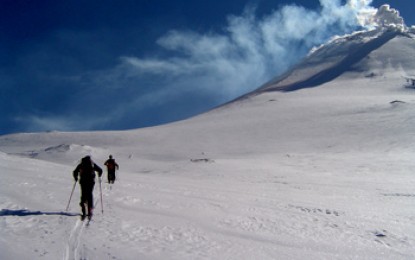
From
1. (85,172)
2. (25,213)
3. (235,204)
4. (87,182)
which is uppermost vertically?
(85,172)

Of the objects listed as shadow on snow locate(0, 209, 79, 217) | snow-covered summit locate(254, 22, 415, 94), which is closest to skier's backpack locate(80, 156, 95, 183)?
shadow on snow locate(0, 209, 79, 217)

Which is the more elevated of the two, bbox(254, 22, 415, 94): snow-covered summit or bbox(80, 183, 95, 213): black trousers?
bbox(254, 22, 415, 94): snow-covered summit

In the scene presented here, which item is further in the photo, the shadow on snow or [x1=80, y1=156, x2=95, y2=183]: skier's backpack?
[x1=80, y1=156, x2=95, y2=183]: skier's backpack

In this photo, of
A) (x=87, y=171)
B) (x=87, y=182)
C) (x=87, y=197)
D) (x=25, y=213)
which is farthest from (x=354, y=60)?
(x=25, y=213)

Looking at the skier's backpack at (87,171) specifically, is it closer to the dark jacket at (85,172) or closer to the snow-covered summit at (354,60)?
the dark jacket at (85,172)

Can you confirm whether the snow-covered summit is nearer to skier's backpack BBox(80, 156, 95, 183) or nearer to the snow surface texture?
the snow surface texture

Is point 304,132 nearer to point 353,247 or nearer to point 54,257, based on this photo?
point 353,247

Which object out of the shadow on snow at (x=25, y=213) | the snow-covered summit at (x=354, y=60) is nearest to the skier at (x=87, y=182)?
the shadow on snow at (x=25, y=213)

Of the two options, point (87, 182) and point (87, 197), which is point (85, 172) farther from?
point (87, 197)

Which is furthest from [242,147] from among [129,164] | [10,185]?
[10,185]

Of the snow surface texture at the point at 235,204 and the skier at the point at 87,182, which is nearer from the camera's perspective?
the snow surface texture at the point at 235,204

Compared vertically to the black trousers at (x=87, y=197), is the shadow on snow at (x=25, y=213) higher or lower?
lower

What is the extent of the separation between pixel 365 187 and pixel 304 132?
102ft

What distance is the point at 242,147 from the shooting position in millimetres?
44812
